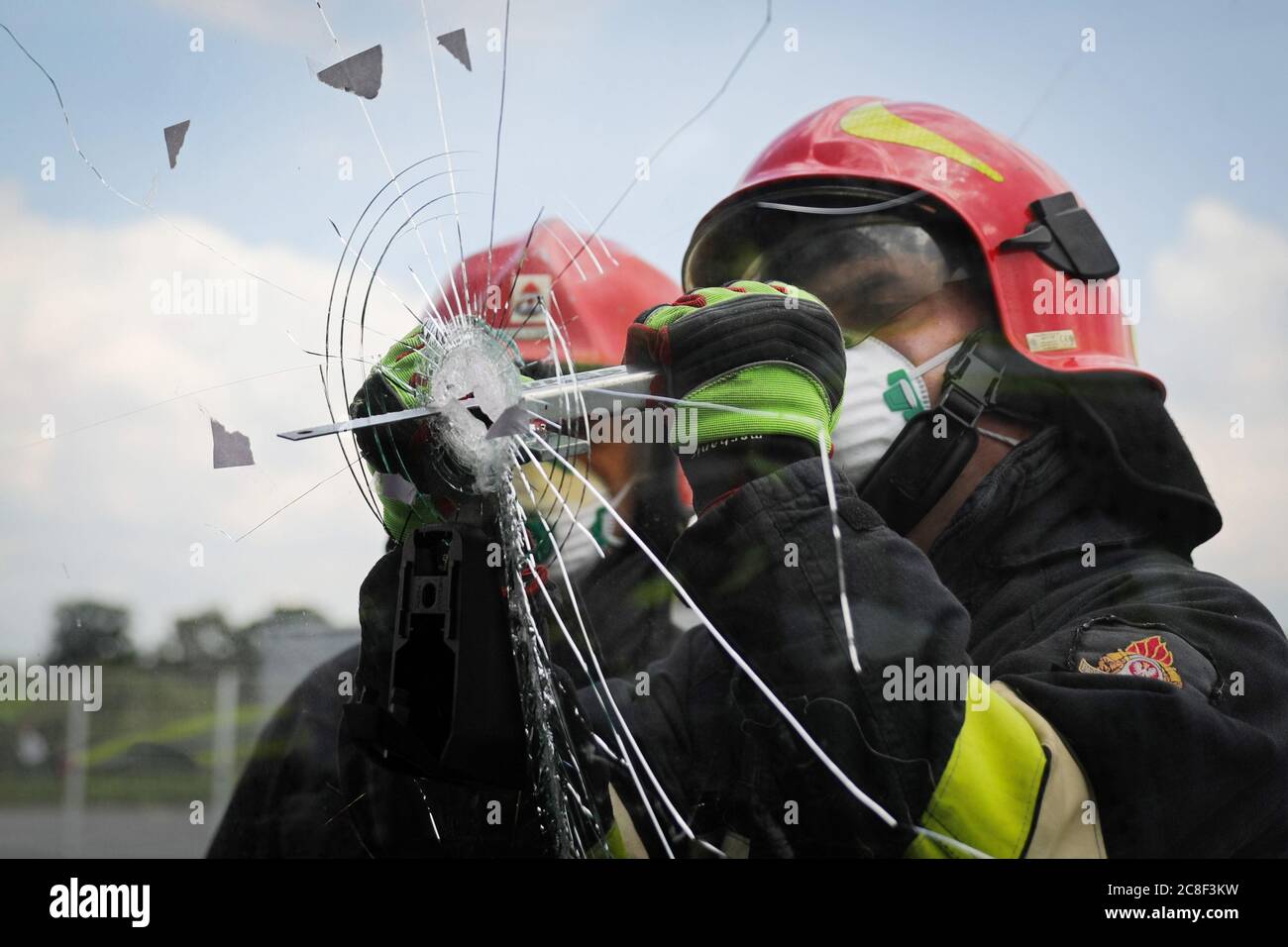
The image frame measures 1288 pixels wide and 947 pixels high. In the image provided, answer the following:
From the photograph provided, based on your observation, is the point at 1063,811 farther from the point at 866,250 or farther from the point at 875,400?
the point at 866,250

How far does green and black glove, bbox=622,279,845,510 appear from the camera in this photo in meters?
1.13

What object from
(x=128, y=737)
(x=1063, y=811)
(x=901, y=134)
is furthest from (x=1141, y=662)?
(x=128, y=737)

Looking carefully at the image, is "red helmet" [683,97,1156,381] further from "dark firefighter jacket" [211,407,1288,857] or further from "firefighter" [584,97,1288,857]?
"dark firefighter jacket" [211,407,1288,857]

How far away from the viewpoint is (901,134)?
1.51 m

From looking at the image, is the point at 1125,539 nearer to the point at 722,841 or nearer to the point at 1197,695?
the point at 1197,695

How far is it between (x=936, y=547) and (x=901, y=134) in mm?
562

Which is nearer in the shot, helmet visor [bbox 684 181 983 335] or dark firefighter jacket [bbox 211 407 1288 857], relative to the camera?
dark firefighter jacket [bbox 211 407 1288 857]

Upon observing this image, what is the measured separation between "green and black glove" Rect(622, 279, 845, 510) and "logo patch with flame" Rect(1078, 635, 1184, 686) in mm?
368

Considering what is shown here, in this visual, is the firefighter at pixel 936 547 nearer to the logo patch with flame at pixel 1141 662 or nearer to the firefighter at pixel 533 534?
the logo patch with flame at pixel 1141 662

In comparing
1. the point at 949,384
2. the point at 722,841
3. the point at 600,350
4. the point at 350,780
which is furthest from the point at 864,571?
the point at 350,780

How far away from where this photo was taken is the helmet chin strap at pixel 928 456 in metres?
1.40

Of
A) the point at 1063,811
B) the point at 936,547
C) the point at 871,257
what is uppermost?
the point at 871,257

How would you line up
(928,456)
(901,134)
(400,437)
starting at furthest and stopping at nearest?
(901,134)
(928,456)
(400,437)

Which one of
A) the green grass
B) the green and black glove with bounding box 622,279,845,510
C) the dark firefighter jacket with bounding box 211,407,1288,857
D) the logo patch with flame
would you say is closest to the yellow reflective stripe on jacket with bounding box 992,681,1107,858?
the dark firefighter jacket with bounding box 211,407,1288,857
